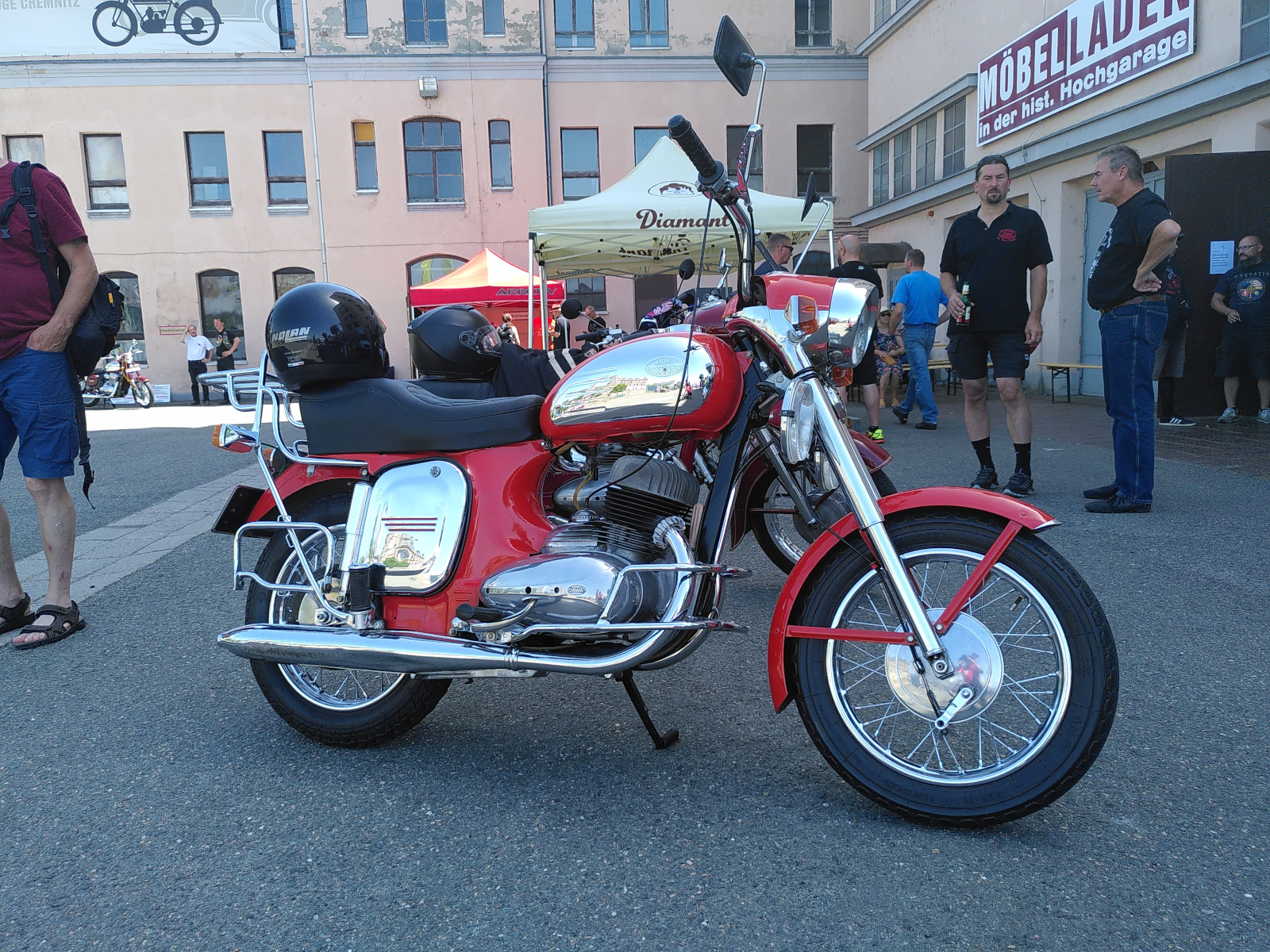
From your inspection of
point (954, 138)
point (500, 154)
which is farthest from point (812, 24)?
point (954, 138)

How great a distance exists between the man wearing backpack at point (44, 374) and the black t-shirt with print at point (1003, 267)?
15.4 ft

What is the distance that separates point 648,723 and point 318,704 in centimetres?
93

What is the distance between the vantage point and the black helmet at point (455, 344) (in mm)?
4246

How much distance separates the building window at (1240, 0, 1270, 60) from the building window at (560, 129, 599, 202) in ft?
55.2

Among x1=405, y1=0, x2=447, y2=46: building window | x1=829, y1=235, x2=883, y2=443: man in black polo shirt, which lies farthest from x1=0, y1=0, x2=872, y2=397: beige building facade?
x1=829, y1=235, x2=883, y2=443: man in black polo shirt

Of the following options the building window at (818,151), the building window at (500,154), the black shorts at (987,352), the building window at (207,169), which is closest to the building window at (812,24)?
the building window at (818,151)

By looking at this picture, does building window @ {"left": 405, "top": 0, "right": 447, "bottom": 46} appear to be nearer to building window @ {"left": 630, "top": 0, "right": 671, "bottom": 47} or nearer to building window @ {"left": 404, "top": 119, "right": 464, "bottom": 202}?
building window @ {"left": 404, "top": 119, "right": 464, "bottom": 202}

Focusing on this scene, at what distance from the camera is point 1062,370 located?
1337 centimetres

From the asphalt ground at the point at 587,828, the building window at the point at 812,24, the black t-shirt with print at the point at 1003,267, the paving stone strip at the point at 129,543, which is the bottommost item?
the asphalt ground at the point at 587,828

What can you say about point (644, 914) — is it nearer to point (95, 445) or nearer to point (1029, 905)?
point (1029, 905)

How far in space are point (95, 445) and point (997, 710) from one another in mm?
11392

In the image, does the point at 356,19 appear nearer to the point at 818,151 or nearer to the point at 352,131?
the point at 352,131

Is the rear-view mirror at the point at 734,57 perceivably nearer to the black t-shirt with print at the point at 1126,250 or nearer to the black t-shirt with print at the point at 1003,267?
the black t-shirt with print at the point at 1126,250

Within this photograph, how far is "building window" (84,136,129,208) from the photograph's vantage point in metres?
24.0
